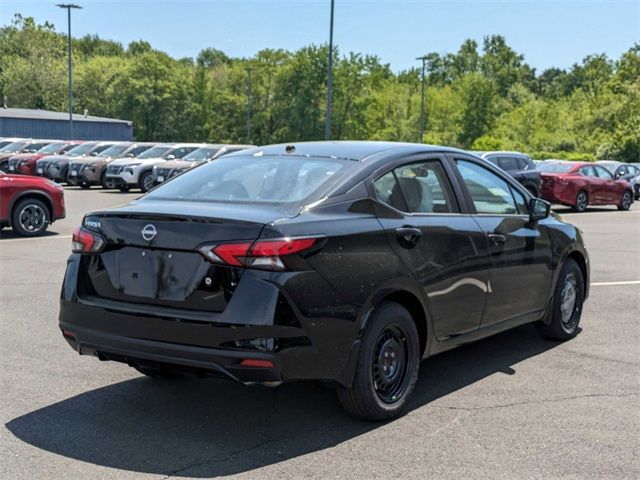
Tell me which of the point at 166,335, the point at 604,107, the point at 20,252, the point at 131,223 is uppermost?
the point at 604,107

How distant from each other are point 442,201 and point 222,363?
2.05 metres

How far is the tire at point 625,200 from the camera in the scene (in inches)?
967

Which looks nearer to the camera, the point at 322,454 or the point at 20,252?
the point at 322,454

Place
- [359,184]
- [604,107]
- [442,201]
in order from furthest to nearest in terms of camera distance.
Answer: [604,107] → [442,201] → [359,184]

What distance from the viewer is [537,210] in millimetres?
6121

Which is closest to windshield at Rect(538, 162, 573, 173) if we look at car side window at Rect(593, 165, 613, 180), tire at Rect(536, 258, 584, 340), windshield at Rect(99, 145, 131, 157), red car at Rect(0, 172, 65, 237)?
car side window at Rect(593, 165, 613, 180)

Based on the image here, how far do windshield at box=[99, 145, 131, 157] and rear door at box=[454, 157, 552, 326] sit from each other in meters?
25.2

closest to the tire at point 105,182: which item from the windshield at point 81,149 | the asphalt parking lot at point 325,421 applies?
the windshield at point 81,149

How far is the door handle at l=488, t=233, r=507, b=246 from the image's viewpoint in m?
5.54

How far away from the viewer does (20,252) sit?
11766 millimetres

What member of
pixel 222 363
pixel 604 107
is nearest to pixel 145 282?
pixel 222 363

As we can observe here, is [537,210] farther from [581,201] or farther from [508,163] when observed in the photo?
[581,201]

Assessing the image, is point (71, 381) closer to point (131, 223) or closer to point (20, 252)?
point (131, 223)

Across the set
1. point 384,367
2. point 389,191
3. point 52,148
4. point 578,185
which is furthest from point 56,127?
point 384,367
